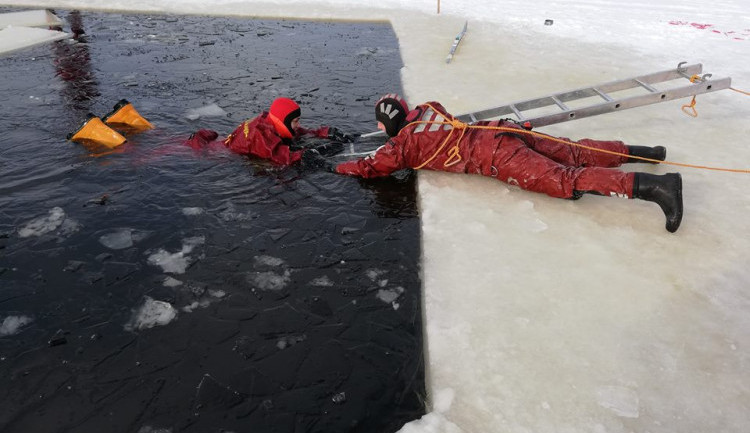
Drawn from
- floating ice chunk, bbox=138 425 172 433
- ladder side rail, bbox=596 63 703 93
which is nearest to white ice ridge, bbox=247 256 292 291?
floating ice chunk, bbox=138 425 172 433

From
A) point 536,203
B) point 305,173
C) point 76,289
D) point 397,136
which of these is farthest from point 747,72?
point 76,289

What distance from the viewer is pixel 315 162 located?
580 centimetres

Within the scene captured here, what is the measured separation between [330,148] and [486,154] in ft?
6.46

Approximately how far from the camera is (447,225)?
459 centimetres

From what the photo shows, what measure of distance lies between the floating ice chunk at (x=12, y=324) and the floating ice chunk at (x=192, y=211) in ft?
5.28

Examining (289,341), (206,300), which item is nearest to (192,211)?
(206,300)

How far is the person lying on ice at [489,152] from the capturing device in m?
4.84

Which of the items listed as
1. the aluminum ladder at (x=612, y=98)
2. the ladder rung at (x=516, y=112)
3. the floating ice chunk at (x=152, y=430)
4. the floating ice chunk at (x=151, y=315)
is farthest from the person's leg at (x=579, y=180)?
the floating ice chunk at (x=152, y=430)

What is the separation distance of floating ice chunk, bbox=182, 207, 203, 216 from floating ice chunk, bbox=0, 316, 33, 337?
5.28 ft

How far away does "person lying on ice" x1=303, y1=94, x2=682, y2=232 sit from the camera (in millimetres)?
4844

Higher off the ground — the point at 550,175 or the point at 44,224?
the point at 550,175

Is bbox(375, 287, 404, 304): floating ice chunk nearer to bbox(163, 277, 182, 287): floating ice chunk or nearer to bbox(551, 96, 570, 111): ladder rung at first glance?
bbox(163, 277, 182, 287): floating ice chunk

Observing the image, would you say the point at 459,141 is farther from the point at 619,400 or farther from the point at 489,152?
the point at 619,400

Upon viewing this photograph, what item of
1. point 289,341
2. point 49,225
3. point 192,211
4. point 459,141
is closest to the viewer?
point 289,341
